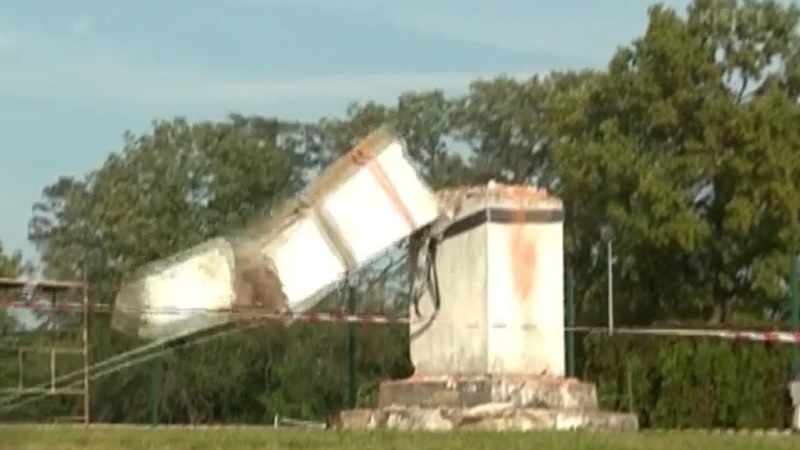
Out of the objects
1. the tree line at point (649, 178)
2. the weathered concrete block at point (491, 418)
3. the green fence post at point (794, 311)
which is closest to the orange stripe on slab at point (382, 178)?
the weathered concrete block at point (491, 418)

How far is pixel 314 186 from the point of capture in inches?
495

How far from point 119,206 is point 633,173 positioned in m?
10.9

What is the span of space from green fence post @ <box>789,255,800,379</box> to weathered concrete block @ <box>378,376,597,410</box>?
6.33 metres

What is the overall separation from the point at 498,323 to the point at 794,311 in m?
7.20

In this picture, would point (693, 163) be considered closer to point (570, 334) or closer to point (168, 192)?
point (168, 192)

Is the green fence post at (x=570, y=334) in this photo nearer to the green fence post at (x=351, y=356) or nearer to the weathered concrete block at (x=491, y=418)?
the green fence post at (x=351, y=356)

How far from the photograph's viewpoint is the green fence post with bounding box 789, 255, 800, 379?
18.7 m

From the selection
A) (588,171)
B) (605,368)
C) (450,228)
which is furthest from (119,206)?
(450,228)

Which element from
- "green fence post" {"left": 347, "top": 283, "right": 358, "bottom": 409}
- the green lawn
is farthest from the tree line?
the green lawn

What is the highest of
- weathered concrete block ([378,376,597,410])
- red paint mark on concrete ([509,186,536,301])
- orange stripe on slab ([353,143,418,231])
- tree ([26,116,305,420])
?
tree ([26,116,305,420])

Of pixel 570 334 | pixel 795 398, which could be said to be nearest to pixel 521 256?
pixel 795 398

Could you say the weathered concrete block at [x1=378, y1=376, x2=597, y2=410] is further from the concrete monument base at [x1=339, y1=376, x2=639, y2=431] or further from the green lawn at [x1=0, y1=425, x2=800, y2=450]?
the green lawn at [x1=0, y1=425, x2=800, y2=450]

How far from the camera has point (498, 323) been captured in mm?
12664

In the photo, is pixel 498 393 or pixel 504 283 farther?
pixel 504 283
